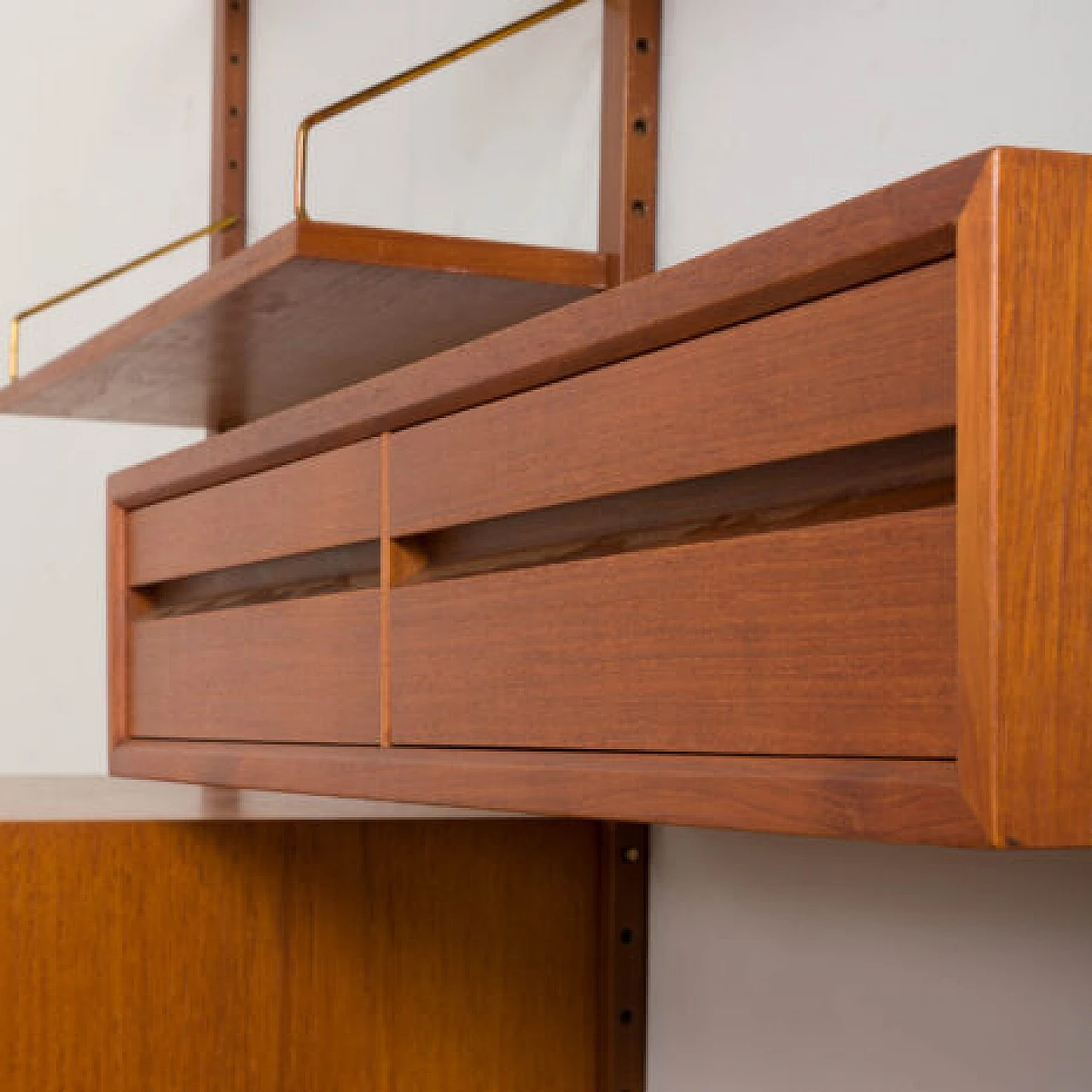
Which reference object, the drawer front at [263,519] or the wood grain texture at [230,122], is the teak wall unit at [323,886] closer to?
the drawer front at [263,519]

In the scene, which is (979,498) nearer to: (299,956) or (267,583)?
(267,583)

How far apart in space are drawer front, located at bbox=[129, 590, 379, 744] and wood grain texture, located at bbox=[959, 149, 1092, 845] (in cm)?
49

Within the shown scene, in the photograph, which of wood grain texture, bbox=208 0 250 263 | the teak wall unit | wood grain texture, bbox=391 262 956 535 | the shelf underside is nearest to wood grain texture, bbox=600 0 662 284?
the teak wall unit

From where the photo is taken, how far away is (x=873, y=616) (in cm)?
66

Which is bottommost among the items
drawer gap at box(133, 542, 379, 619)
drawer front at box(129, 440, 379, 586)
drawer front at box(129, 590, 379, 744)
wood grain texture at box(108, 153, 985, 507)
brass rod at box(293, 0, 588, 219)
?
drawer front at box(129, 590, 379, 744)

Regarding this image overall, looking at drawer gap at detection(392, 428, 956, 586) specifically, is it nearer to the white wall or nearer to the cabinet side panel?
the cabinet side panel

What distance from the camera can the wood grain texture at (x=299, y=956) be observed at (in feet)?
4.17

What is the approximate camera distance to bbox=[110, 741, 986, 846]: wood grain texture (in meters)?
0.63

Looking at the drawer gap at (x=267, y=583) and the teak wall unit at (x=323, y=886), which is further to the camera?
the teak wall unit at (x=323, y=886)

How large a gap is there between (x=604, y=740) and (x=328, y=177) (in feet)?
4.46

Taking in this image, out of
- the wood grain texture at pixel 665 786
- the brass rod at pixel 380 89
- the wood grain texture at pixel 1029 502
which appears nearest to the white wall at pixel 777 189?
the brass rod at pixel 380 89

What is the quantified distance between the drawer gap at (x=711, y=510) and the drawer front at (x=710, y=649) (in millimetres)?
11

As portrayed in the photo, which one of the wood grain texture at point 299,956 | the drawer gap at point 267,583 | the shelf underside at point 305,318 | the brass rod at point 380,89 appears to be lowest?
the wood grain texture at point 299,956

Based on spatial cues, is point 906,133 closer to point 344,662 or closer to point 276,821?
point 344,662
